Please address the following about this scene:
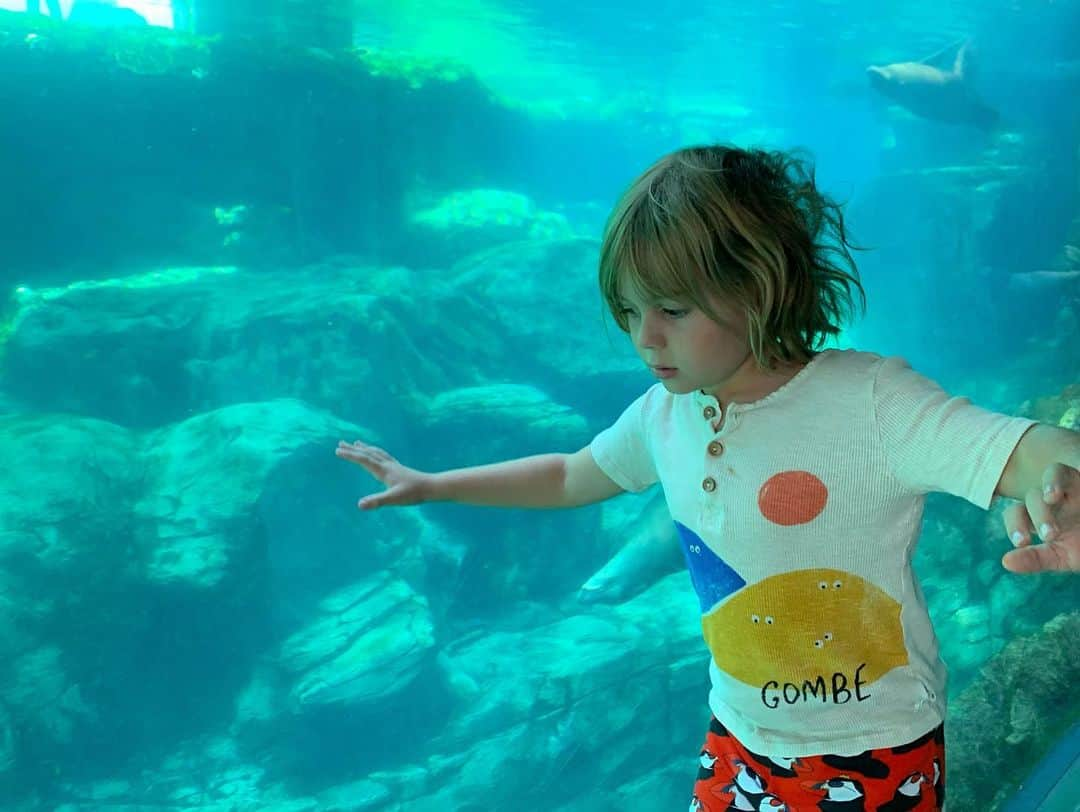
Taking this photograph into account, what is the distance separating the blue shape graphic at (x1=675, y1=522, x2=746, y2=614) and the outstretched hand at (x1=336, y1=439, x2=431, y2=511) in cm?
53

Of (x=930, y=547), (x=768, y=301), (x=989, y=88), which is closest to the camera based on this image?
(x=768, y=301)

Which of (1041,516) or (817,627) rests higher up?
(1041,516)

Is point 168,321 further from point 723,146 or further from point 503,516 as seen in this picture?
point 723,146

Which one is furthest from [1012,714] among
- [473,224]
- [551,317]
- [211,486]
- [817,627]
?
[473,224]

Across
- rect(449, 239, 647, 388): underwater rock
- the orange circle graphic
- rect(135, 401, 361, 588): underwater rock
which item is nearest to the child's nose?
the orange circle graphic

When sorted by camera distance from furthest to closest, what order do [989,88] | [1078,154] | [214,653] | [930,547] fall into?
[989,88] < [1078,154] < [214,653] < [930,547]

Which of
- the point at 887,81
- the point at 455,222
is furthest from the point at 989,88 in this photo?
the point at 455,222

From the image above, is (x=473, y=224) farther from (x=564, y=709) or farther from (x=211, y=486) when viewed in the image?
(x=564, y=709)

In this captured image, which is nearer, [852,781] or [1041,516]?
[1041,516]

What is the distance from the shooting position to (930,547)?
6371 millimetres

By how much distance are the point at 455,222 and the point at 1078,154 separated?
7.61 meters

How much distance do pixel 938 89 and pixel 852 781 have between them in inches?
465

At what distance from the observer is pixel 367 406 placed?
28.6 feet

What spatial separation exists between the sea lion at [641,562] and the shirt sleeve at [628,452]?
5531 millimetres
